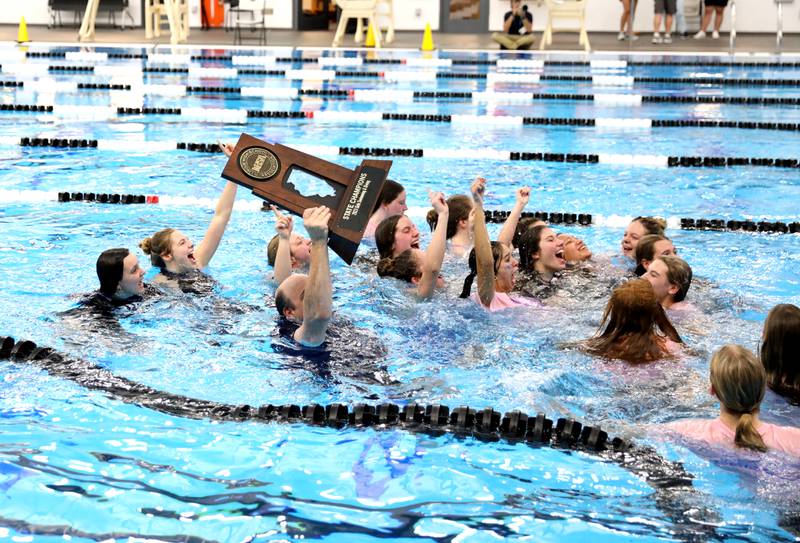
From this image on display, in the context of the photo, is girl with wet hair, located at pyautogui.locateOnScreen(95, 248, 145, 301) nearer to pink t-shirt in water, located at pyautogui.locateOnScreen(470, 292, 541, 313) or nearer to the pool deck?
pink t-shirt in water, located at pyautogui.locateOnScreen(470, 292, 541, 313)

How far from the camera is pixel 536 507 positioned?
10.5ft

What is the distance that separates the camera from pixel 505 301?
5035 millimetres

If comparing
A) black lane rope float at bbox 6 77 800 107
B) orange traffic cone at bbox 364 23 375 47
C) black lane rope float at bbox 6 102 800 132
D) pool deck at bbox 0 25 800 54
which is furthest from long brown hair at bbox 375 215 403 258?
orange traffic cone at bbox 364 23 375 47

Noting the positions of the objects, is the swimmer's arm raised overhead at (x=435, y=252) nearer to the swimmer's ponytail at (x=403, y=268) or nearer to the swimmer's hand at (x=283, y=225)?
the swimmer's ponytail at (x=403, y=268)

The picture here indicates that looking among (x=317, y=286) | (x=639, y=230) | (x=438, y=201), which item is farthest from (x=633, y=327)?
(x=639, y=230)

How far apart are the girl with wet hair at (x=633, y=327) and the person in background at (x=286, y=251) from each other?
150 cm

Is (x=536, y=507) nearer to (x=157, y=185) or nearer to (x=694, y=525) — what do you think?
(x=694, y=525)

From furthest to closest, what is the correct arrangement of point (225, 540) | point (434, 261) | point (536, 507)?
1. point (434, 261)
2. point (536, 507)
3. point (225, 540)

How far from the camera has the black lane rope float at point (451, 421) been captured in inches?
133

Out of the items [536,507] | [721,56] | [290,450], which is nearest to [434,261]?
[290,450]

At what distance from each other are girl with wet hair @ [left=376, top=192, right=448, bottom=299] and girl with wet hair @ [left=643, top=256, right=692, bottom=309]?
0.98m

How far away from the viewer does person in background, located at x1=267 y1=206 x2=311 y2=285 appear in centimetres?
471

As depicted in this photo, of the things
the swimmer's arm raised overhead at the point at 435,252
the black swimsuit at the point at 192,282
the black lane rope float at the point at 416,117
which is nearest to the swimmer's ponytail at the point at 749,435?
the swimmer's arm raised overhead at the point at 435,252

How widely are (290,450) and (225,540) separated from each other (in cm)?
66
